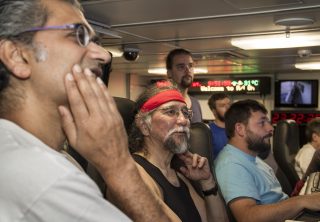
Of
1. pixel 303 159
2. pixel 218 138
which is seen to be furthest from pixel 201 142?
pixel 303 159

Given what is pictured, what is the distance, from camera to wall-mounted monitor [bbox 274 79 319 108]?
23.3ft

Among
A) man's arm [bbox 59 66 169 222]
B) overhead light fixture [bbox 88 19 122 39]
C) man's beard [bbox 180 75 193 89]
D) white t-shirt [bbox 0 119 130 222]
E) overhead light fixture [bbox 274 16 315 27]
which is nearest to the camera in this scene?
white t-shirt [bbox 0 119 130 222]

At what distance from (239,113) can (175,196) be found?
0.98 meters

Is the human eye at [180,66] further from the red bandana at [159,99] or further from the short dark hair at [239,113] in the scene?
the red bandana at [159,99]

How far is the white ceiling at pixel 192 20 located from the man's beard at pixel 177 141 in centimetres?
83

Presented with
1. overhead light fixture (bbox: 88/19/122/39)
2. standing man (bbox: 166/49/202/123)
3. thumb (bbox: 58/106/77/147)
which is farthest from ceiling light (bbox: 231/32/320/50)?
thumb (bbox: 58/106/77/147)

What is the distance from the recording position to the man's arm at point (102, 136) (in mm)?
823

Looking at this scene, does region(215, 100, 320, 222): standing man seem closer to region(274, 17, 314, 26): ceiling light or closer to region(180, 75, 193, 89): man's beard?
region(274, 17, 314, 26): ceiling light

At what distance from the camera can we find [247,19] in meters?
2.82

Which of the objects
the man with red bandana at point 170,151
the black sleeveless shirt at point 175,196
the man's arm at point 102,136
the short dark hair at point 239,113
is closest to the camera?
the man's arm at point 102,136

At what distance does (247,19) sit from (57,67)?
7.27ft

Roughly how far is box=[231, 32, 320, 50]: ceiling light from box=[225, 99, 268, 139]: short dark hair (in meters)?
1.20

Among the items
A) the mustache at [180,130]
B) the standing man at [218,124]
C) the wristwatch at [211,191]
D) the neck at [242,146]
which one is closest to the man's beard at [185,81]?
the standing man at [218,124]

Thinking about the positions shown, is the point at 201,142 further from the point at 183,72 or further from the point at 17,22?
the point at 17,22
